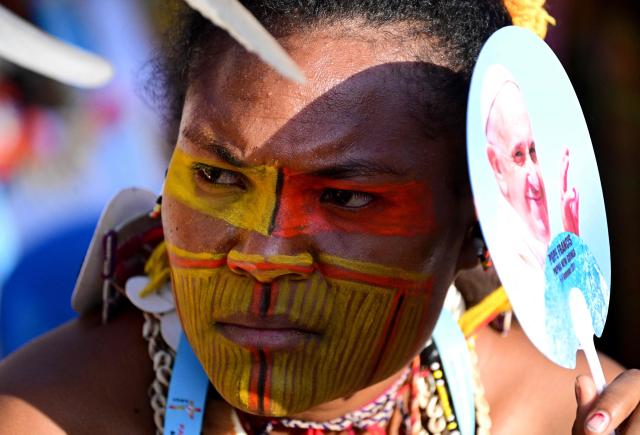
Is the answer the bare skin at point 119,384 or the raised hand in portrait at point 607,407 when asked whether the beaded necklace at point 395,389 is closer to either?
the bare skin at point 119,384

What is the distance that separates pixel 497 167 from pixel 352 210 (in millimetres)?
463

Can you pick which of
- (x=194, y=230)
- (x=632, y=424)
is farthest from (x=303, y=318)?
(x=632, y=424)

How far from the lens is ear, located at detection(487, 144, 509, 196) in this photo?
1431 millimetres

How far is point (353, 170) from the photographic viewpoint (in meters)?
1.83

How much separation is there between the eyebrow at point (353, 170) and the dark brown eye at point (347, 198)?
4 centimetres

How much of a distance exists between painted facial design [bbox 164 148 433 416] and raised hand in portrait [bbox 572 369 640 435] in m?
0.42

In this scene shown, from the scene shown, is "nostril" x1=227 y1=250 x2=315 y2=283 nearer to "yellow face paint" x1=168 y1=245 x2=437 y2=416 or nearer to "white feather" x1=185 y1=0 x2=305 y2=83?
"yellow face paint" x1=168 y1=245 x2=437 y2=416

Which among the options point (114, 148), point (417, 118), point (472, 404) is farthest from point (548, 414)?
point (114, 148)

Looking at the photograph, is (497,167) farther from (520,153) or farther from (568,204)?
(568,204)

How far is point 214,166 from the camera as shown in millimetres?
1898

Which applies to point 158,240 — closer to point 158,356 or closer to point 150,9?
point 158,356

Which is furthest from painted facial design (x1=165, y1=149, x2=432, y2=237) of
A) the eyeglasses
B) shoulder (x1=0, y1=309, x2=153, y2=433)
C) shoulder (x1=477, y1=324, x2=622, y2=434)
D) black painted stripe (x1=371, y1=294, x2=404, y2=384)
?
shoulder (x1=477, y1=324, x2=622, y2=434)

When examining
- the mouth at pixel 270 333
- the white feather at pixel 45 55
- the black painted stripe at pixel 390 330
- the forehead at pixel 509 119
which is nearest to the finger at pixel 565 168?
the forehead at pixel 509 119

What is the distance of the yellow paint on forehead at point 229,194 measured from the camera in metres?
1.83
